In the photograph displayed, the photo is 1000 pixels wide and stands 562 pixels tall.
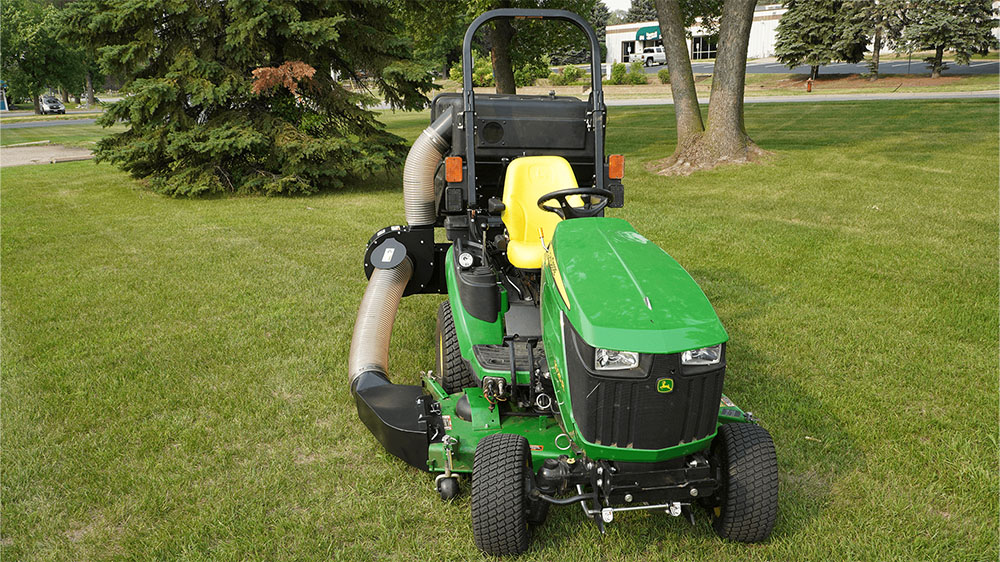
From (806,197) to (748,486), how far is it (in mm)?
8365

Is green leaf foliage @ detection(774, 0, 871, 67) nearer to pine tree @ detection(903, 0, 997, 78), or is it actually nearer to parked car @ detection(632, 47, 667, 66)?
pine tree @ detection(903, 0, 997, 78)

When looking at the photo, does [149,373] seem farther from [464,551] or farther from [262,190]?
[262,190]

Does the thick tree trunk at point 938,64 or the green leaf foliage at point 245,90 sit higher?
the thick tree trunk at point 938,64

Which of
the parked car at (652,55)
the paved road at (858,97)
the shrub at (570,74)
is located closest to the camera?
the paved road at (858,97)

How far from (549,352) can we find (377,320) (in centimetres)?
163

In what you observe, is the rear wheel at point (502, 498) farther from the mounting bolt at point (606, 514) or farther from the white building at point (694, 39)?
the white building at point (694, 39)

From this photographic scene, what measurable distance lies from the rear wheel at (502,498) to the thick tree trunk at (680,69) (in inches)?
444

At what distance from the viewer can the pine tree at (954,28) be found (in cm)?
3262

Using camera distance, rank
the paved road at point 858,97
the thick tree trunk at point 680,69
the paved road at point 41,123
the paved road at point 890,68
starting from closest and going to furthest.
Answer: the thick tree trunk at point 680,69
the paved road at point 858,97
the paved road at point 41,123
the paved road at point 890,68

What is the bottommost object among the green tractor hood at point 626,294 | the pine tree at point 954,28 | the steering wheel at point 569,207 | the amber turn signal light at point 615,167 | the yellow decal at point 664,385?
the yellow decal at point 664,385

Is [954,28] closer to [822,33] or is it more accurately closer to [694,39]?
[822,33]

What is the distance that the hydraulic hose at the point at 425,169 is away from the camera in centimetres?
486

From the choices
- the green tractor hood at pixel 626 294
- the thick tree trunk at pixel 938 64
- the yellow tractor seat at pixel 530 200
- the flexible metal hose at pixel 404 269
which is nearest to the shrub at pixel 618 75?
the thick tree trunk at pixel 938 64

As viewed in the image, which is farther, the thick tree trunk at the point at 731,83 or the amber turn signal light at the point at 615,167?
the thick tree trunk at the point at 731,83
